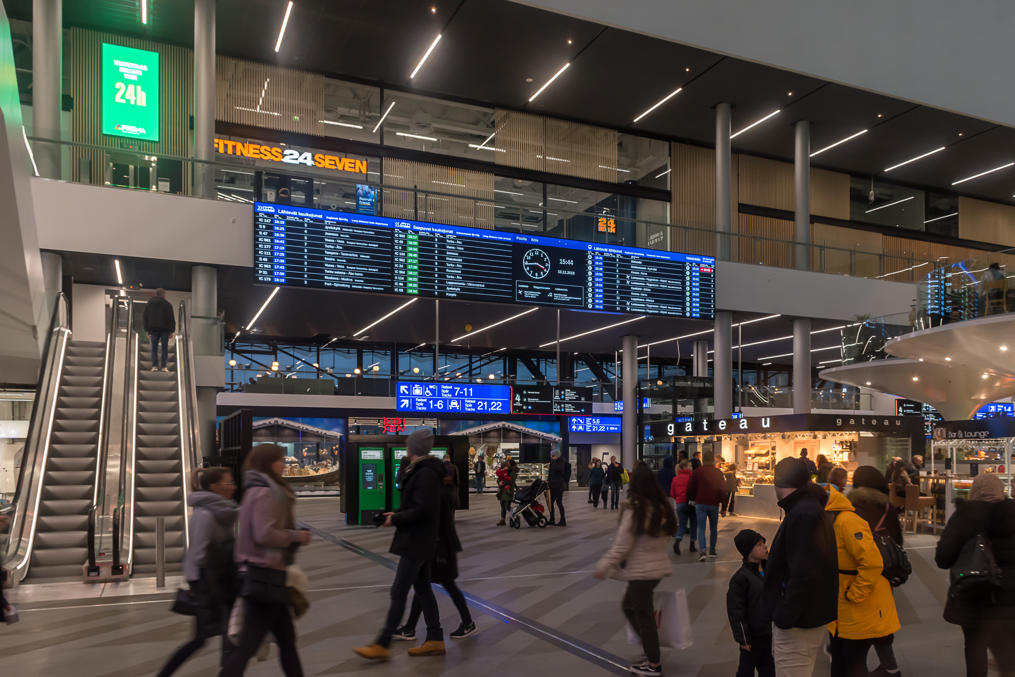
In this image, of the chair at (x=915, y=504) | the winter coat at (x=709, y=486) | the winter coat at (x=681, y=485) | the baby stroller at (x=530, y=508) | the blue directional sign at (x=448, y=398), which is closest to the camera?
the winter coat at (x=709, y=486)

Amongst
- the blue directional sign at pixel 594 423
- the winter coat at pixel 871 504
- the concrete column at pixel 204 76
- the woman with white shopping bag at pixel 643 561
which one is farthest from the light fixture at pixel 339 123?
the winter coat at pixel 871 504

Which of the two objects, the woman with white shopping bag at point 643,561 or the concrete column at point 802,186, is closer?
the woman with white shopping bag at point 643,561

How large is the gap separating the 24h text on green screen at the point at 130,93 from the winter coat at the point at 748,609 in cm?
1662

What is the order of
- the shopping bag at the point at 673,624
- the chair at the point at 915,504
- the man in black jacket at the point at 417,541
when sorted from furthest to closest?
the chair at the point at 915,504, the man in black jacket at the point at 417,541, the shopping bag at the point at 673,624

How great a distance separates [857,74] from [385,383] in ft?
50.8

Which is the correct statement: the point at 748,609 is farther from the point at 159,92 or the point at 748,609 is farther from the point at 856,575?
the point at 159,92

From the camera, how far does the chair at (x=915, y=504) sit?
14453 millimetres

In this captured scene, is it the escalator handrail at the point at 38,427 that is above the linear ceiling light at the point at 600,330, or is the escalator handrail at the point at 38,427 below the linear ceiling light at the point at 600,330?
below

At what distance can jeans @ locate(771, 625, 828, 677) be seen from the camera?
3900 millimetres

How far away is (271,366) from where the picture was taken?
2903 cm

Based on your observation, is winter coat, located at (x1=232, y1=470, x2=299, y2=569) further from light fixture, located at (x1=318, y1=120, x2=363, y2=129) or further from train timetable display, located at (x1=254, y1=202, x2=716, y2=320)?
light fixture, located at (x1=318, y1=120, x2=363, y2=129)

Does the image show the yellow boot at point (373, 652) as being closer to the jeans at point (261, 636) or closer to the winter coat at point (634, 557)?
the jeans at point (261, 636)

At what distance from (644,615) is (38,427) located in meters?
9.42

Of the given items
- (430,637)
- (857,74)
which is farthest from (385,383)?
(430,637)
